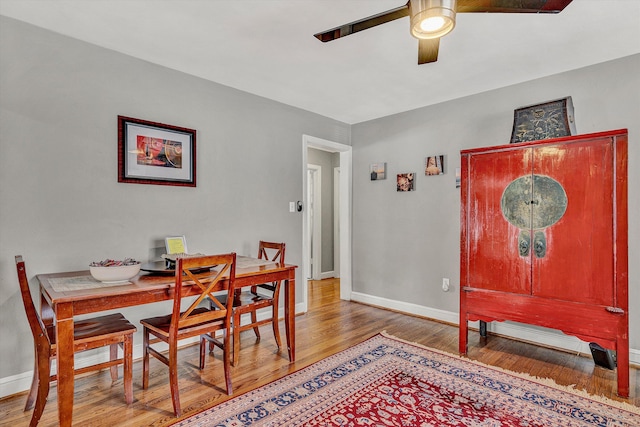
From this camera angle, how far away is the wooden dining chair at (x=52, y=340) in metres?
1.85

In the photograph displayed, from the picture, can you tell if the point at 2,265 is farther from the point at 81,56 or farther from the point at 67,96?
the point at 81,56

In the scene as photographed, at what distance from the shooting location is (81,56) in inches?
99.0

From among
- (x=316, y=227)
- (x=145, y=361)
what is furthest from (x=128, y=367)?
(x=316, y=227)

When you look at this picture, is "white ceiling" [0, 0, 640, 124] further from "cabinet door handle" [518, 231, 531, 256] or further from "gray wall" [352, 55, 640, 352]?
"cabinet door handle" [518, 231, 531, 256]

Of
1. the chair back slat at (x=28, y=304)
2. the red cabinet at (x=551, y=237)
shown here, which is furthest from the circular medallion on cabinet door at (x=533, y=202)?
the chair back slat at (x=28, y=304)

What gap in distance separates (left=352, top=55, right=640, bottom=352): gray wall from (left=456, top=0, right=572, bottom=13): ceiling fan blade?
173 centimetres

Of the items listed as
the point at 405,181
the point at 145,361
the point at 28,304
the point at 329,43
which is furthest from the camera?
the point at 405,181

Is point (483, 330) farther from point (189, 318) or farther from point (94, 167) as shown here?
point (94, 167)

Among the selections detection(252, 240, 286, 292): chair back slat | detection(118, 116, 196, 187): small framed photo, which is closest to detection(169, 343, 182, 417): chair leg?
detection(252, 240, 286, 292): chair back slat

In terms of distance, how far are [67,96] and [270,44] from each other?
58.7 inches

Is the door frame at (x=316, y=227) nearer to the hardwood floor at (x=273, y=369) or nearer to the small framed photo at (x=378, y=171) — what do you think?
the small framed photo at (x=378, y=171)

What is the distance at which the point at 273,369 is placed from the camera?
2.58 m

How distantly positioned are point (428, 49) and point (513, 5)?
0.49 metres

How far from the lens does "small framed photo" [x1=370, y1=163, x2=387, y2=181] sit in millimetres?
4324
